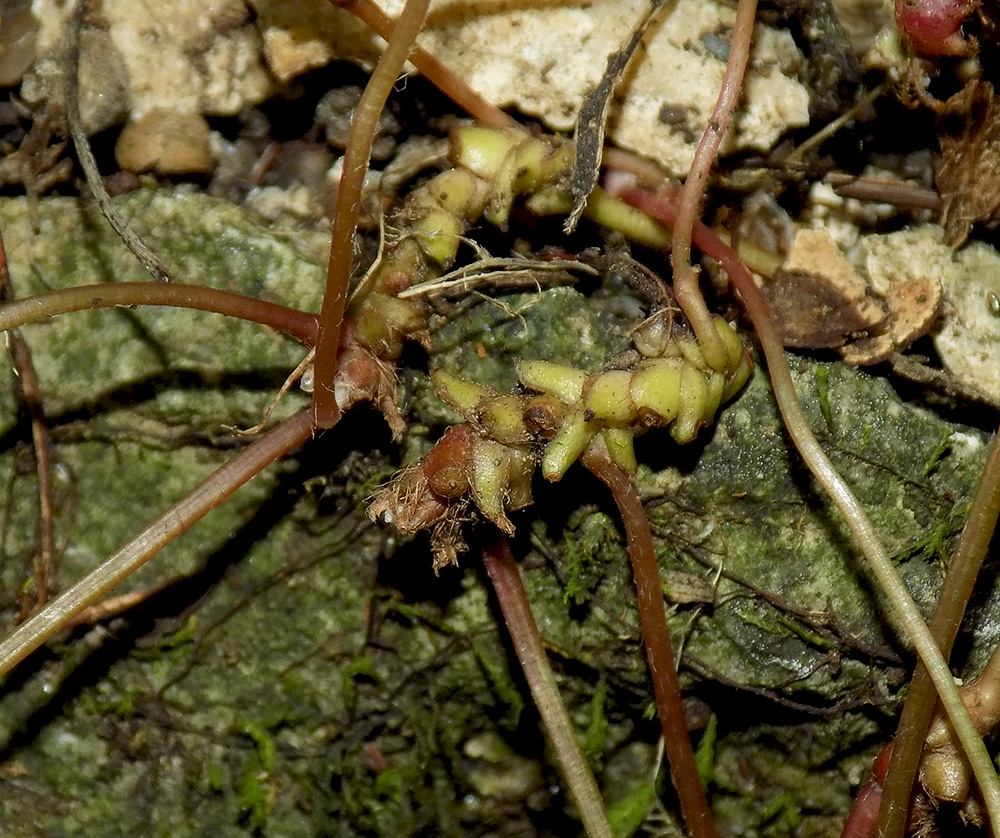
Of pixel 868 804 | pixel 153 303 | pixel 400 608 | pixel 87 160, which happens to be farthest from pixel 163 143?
pixel 868 804

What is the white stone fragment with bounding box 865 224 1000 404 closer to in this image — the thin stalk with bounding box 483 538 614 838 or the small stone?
the thin stalk with bounding box 483 538 614 838

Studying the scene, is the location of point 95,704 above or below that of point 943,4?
below

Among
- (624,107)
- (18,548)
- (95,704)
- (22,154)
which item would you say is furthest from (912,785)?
(22,154)

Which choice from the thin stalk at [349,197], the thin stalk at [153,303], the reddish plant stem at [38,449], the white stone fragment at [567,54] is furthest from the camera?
the reddish plant stem at [38,449]

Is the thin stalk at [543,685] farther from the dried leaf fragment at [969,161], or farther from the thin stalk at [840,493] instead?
the dried leaf fragment at [969,161]

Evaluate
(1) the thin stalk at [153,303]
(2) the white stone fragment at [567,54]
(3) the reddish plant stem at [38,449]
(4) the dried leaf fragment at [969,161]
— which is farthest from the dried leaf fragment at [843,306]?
(3) the reddish plant stem at [38,449]

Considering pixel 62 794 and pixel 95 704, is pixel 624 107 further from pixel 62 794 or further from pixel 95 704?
pixel 62 794

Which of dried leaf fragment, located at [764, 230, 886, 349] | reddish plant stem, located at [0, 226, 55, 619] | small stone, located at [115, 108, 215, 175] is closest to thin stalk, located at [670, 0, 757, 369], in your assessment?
dried leaf fragment, located at [764, 230, 886, 349]
